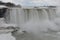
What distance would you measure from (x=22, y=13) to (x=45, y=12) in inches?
67.2

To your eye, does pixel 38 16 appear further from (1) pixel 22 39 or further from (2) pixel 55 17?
(1) pixel 22 39

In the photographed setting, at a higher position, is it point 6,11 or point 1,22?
point 6,11

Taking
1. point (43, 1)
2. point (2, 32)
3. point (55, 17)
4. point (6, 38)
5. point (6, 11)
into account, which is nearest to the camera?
point (6, 38)

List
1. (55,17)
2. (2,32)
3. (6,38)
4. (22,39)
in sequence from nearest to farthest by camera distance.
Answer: (6,38) → (22,39) → (2,32) → (55,17)

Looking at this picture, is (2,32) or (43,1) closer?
(2,32)

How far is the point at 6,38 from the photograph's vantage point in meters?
6.47

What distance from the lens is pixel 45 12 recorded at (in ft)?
→ 35.3

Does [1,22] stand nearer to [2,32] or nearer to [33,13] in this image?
[2,32]

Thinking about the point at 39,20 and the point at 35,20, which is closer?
the point at 35,20

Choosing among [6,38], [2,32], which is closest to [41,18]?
[2,32]

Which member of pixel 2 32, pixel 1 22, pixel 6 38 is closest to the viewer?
pixel 6 38

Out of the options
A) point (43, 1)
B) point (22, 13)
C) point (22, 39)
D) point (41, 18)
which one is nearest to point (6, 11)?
point (22, 13)

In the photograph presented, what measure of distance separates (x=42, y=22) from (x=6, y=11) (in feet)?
8.67

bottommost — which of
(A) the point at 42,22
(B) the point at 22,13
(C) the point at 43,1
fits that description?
(A) the point at 42,22
